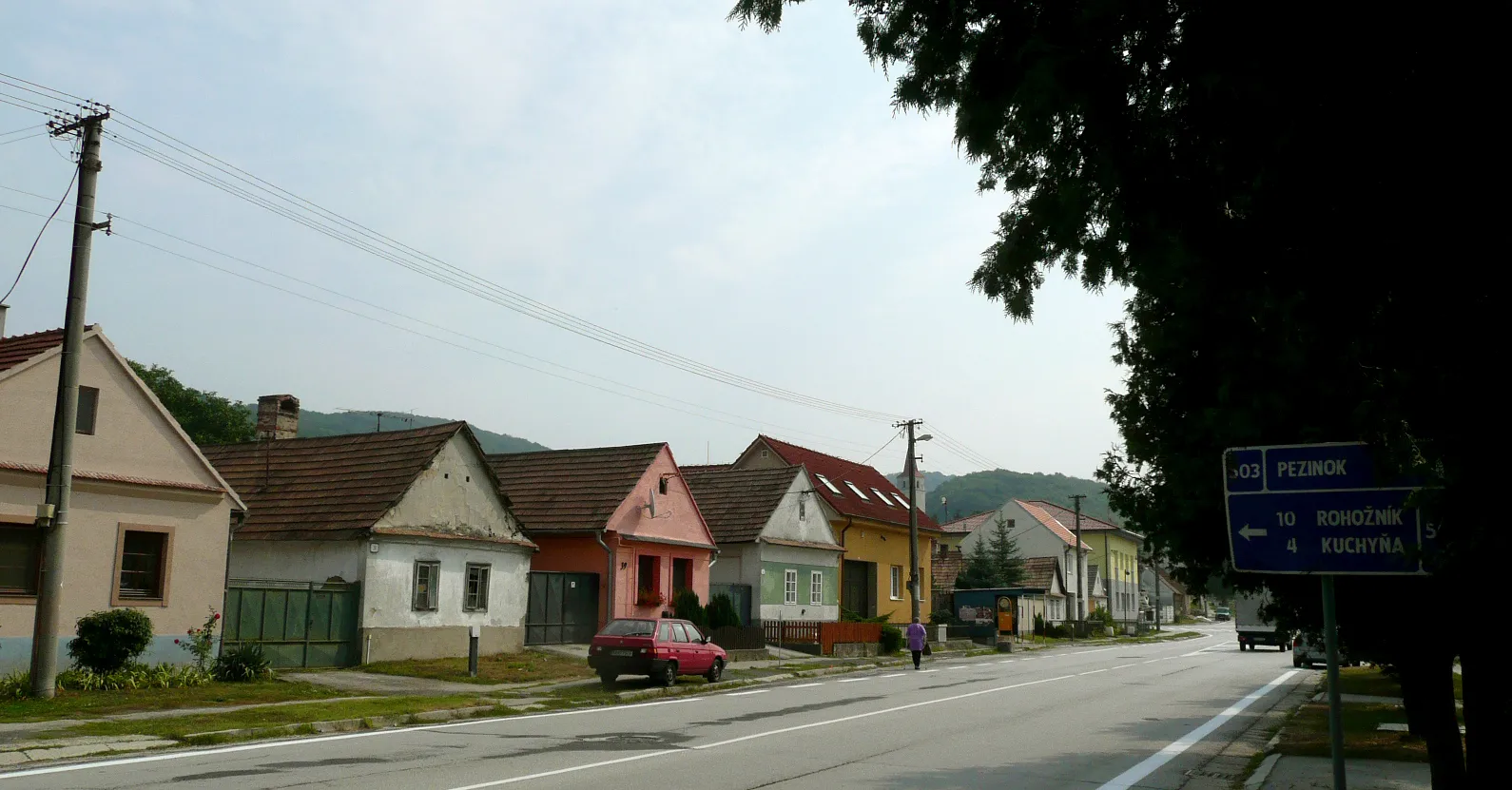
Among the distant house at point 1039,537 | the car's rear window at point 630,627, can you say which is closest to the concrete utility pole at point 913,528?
the car's rear window at point 630,627

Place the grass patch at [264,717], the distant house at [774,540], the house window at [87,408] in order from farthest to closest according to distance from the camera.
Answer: the distant house at [774,540] → the house window at [87,408] → the grass patch at [264,717]

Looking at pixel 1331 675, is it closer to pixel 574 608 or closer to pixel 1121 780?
pixel 1121 780

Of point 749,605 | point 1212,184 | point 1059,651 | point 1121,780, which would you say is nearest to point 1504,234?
point 1212,184

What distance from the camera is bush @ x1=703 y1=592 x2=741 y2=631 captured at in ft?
114

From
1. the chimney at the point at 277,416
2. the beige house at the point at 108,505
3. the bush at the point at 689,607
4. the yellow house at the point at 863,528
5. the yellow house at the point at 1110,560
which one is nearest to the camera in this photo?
the beige house at the point at 108,505

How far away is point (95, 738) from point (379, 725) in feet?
11.9

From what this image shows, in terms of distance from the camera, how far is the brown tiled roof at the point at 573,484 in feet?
109

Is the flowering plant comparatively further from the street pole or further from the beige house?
the street pole

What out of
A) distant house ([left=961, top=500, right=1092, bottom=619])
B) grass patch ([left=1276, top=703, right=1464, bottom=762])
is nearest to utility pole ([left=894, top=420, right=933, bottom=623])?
grass patch ([left=1276, top=703, right=1464, bottom=762])

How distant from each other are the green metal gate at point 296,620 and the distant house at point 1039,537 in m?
68.4

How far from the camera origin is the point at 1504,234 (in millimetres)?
5898

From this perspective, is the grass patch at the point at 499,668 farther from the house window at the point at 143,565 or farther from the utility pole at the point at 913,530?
the utility pole at the point at 913,530

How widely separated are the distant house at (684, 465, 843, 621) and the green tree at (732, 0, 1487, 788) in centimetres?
3003

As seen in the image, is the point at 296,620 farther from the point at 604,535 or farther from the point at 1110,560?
the point at 1110,560
